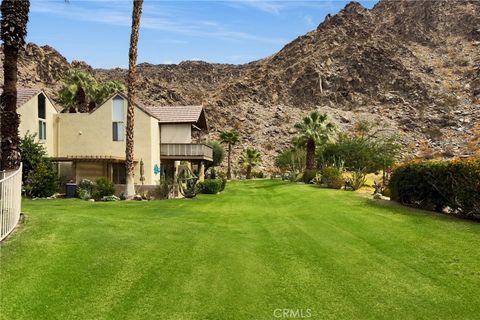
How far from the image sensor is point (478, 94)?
13225 cm

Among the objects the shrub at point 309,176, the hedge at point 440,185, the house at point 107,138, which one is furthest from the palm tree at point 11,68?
the shrub at point 309,176

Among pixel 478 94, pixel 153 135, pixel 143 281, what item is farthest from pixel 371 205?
pixel 478 94

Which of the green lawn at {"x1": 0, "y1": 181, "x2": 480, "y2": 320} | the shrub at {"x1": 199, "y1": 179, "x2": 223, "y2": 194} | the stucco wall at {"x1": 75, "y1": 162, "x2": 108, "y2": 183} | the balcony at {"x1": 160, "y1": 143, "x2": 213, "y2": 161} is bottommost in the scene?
the shrub at {"x1": 199, "y1": 179, "x2": 223, "y2": 194}

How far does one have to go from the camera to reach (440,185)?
17984 millimetres

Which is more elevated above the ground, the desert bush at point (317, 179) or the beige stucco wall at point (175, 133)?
the beige stucco wall at point (175, 133)

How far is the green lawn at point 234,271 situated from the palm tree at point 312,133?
3741 cm

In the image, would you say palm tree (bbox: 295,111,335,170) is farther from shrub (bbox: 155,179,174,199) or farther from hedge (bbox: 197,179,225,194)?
shrub (bbox: 155,179,174,199)

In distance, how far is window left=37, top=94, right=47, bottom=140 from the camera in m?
37.2

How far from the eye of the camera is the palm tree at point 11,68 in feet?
49.3

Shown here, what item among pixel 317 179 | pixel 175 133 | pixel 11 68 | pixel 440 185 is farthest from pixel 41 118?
pixel 440 185

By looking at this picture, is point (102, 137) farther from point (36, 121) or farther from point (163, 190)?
point (163, 190)

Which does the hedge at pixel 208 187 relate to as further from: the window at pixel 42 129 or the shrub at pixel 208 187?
the window at pixel 42 129

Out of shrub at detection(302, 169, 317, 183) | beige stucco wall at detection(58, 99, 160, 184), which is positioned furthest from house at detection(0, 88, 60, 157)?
shrub at detection(302, 169, 317, 183)

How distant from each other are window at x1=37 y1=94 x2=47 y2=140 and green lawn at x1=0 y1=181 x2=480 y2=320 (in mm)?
24272
